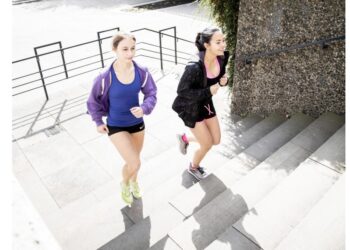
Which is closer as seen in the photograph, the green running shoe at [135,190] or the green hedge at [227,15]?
the green running shoe at [135,190]

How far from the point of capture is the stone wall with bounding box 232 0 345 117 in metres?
4.57

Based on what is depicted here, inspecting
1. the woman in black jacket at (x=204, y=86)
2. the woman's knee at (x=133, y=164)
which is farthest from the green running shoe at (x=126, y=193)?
the woman in black jacket at (x=204, y=86)

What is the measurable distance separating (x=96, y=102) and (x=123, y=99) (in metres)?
0.28

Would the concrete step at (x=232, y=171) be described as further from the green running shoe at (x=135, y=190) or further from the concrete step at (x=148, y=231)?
the green running shoe at (x=135, y=190)

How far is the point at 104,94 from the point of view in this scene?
10.8ft

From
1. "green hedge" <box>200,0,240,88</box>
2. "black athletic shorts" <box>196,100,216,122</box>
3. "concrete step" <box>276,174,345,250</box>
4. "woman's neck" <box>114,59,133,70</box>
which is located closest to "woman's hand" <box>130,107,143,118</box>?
"woman's neck" <box>114,59,133,70</box>

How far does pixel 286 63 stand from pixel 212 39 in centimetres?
223

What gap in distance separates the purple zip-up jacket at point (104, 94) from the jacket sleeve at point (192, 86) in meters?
0.34

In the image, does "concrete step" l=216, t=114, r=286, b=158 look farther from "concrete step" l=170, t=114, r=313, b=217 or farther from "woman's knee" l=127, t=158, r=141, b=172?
"woman's knee" l=127, t=158, r=141, b=172

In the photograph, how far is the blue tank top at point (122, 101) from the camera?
10.7ft

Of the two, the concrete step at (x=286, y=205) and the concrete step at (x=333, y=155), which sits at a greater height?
the concrete step at (x=333, y=155)

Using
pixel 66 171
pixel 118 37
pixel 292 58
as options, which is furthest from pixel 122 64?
pixel 292 58

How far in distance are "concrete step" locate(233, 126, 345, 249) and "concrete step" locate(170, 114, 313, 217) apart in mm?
760

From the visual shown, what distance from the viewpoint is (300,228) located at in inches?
101
